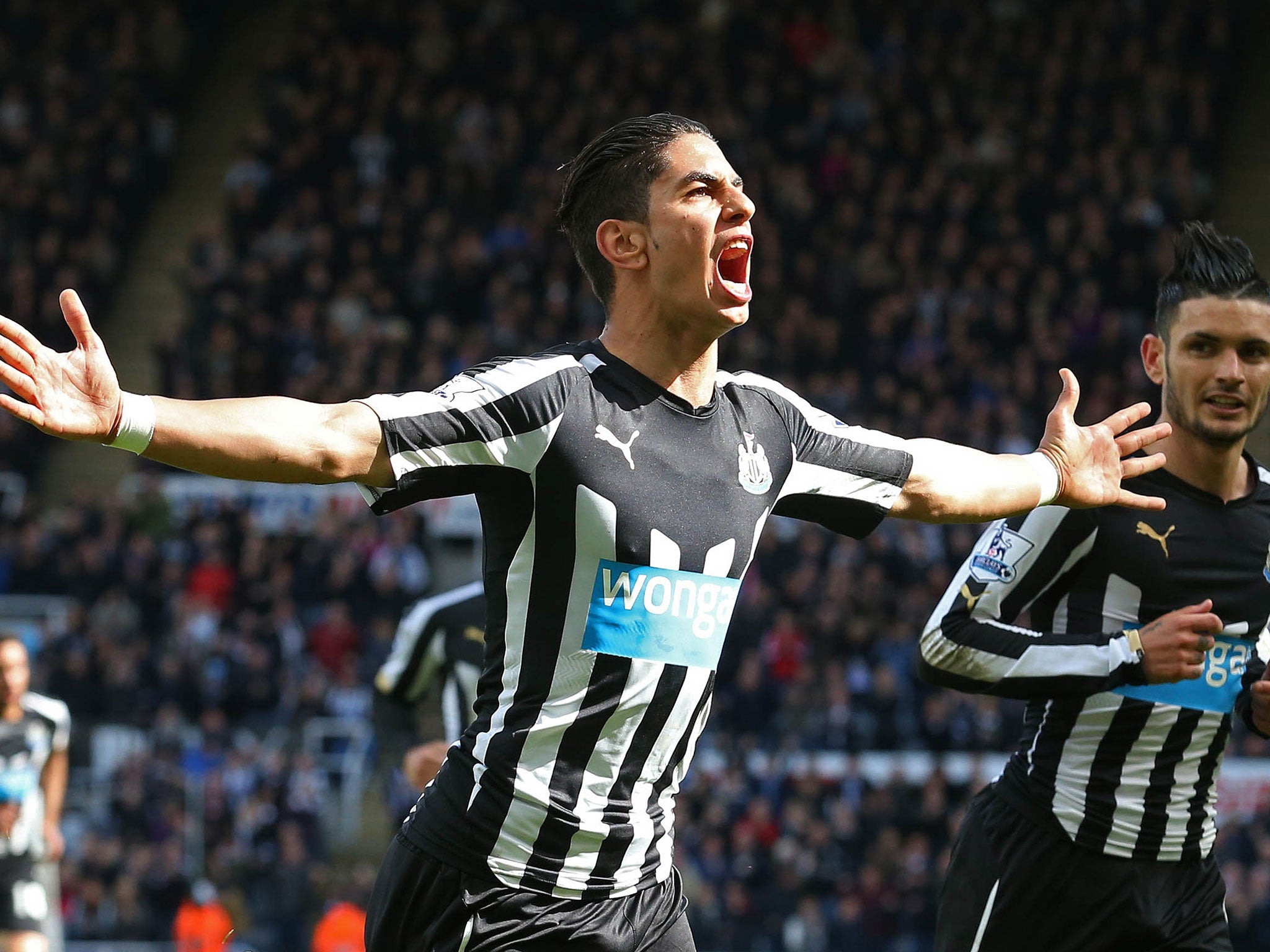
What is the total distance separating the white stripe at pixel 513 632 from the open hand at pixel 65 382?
34.3 inches

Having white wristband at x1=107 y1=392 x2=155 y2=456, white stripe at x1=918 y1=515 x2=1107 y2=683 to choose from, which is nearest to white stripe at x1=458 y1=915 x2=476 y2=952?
white wristband at x1=107 y1=392 x2=155 y2=456

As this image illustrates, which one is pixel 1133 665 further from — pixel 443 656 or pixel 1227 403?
pixel 443 656

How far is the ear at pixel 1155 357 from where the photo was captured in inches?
187

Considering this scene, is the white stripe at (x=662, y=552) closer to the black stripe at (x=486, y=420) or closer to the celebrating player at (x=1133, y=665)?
the black stripe at (x=486, y=420)

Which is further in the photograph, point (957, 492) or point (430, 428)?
point (957, 492)

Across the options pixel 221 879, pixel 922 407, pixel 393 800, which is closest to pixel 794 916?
pixel 393 800

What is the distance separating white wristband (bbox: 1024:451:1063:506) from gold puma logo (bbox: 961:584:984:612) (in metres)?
0.74

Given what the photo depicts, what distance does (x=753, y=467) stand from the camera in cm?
354

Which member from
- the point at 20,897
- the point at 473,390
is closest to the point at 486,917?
the point at 473,390

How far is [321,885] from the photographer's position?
12.6m

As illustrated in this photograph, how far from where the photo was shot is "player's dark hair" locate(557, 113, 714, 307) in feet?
11.7

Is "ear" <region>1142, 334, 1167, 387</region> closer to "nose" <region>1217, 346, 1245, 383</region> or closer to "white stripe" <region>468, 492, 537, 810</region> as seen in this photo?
"nose" <region>1217, 346, 1245, 383</region>

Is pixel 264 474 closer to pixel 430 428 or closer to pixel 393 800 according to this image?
pixel 430 428

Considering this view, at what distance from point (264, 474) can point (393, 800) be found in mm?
9694
